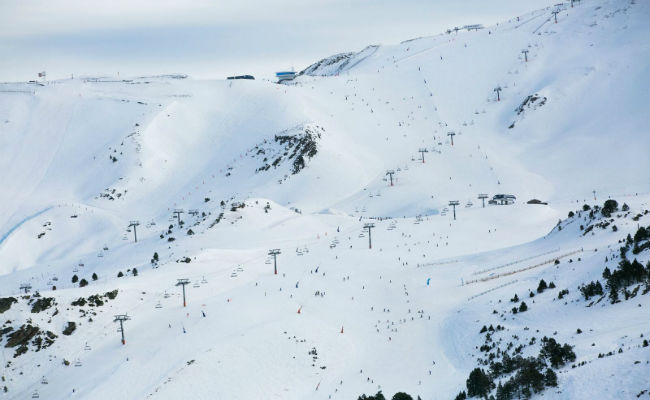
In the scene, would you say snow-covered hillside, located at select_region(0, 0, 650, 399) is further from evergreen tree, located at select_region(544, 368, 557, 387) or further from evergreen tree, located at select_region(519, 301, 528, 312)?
evergreen tree, located at select_region(519, 301, 528, 312)

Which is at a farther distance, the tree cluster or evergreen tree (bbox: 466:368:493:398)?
evergreen tree (bbox: 466:368:493:398)

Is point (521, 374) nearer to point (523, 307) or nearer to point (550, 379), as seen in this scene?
point (550, 379)

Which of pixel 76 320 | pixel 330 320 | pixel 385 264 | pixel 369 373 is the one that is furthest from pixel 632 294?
pixel 76 320

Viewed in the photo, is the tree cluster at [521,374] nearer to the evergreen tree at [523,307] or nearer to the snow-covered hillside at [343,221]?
the snow-covered hillside at [343,221]

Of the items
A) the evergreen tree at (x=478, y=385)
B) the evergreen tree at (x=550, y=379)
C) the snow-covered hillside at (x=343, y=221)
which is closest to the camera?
the evergreen tree at (x=550, y=379)

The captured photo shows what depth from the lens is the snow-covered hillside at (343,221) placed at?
119 feet

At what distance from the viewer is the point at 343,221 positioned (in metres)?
75.7

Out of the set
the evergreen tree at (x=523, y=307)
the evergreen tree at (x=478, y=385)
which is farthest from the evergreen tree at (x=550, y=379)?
the evergreen tree at (x=523, y=307)

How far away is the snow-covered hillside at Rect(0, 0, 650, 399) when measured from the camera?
1422 inches

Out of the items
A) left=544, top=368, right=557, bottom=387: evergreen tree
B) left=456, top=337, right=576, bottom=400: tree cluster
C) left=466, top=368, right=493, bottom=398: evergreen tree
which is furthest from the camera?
left=466, top=368, right=493, bottom=398: evergreen tree

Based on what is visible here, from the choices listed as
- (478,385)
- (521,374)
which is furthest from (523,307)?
(521,374)

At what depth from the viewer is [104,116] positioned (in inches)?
4774

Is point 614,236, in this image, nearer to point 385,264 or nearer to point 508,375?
point 385,264

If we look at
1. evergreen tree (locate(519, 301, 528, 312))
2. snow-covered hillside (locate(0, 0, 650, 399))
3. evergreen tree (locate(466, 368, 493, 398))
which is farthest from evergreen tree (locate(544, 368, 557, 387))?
evergreen tree (locate(519, 301, 528, 312))
